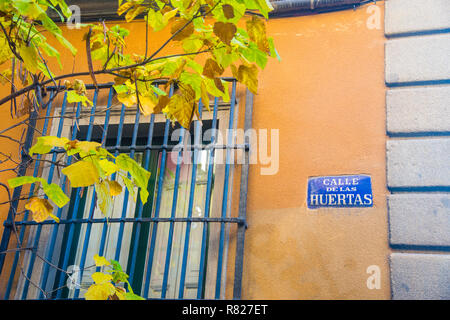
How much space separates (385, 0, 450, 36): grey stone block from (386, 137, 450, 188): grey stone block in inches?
36.6

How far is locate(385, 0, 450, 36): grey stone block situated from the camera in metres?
3.83

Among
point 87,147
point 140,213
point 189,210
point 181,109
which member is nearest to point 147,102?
point 181,109

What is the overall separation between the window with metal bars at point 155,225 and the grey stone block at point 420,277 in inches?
40.4

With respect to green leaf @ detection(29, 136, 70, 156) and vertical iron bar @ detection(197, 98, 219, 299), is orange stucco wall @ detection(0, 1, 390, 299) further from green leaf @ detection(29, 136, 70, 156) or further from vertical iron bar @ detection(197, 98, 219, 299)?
green leaf @ detection(29, 136, 70, 156)

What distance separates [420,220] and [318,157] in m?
0.82

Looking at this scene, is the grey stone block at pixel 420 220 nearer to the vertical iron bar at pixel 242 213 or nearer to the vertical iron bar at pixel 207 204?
the vertical iron bar at pixel 242 213

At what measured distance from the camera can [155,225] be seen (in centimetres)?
363

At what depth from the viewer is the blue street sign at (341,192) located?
3.48 m

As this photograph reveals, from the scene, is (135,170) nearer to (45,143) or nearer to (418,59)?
(45,143)

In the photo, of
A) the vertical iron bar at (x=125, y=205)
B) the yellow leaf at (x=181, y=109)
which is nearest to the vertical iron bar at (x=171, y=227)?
the vertical iron bar at (x=125, y=205)
